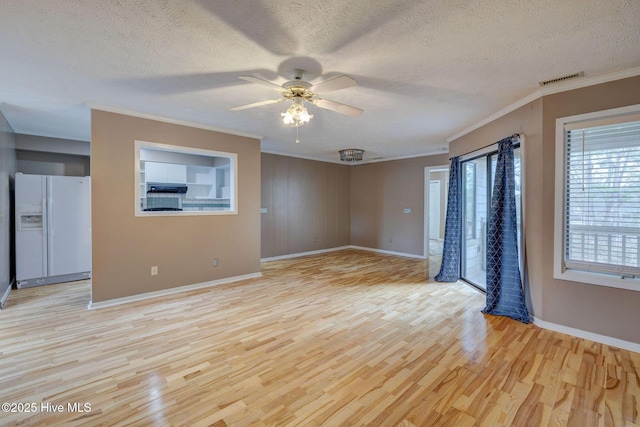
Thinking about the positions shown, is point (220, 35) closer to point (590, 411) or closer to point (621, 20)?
point (621, 20)

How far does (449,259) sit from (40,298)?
627 cm

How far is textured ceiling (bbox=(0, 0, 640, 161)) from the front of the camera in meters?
1.74

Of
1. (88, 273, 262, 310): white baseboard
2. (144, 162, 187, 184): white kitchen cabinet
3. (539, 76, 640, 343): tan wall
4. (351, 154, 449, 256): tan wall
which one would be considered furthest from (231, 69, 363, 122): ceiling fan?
(144, 162, 187, 184): white kitchen cabinet

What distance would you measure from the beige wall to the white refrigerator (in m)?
6.61

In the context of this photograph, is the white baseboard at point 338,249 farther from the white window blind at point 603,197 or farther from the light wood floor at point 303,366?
the white window blind at point 603,197

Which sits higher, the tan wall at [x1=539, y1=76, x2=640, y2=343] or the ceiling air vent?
the ceiling air vent

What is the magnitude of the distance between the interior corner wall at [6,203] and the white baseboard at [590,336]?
6.60 meters

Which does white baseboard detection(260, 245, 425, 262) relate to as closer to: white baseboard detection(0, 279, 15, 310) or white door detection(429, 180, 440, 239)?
white door detection(429, 180, 440, 239)

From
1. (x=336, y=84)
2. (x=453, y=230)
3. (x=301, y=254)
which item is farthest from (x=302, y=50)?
(x=301, y=254)

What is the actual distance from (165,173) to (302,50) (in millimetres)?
5269

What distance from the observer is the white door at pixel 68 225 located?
460cm

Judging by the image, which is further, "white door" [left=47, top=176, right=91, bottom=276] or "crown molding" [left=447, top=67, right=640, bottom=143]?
"white door" [left=47, top=176, right=91, bottom=276]

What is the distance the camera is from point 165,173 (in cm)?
626

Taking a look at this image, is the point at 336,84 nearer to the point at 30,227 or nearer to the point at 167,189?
the point at 167,189
